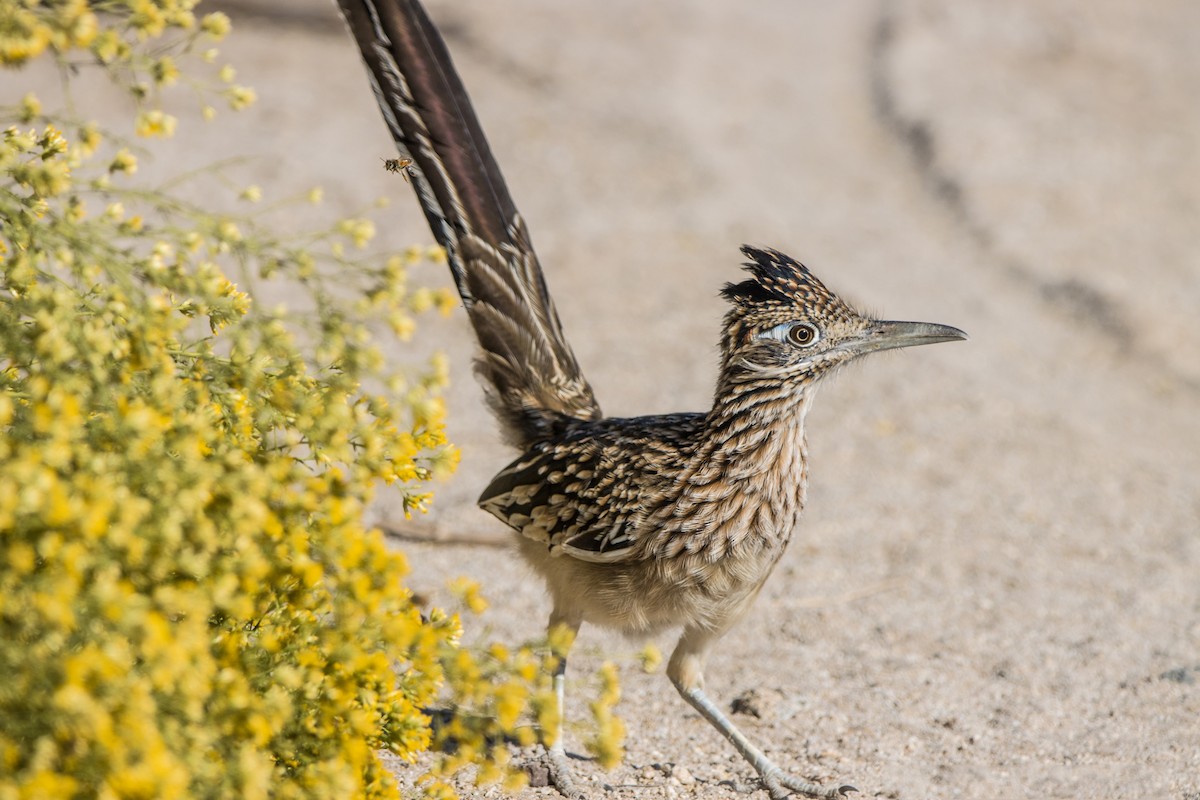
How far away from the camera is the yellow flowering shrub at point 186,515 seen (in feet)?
7.88

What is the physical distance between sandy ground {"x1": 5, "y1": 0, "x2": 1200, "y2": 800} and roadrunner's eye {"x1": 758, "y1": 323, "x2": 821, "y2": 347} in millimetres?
1621

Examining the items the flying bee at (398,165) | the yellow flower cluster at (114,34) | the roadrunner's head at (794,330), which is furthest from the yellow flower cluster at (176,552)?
the roadrunner's head at (794,330)

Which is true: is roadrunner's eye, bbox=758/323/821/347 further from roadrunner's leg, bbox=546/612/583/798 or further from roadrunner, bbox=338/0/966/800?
roadrunner's leg, bbox=546/612/583/798

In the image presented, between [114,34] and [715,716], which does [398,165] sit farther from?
[715,716]

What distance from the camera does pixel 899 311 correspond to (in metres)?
10.3

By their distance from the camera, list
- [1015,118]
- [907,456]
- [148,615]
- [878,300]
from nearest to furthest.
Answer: [148,615] → [907,456] → [878,300] → [1015,118]

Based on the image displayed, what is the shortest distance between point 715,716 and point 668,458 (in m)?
1.01

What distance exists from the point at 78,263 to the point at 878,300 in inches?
325

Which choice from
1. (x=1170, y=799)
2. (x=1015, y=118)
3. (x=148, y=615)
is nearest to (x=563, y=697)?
(x=1170, y=799)

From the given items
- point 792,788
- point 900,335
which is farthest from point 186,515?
point 900,335

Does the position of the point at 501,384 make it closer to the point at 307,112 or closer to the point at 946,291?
the point at 946,291

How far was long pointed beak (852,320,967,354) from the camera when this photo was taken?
4.64 meters

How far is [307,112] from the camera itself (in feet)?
41.8

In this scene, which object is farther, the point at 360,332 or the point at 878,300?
the point at 878,300
